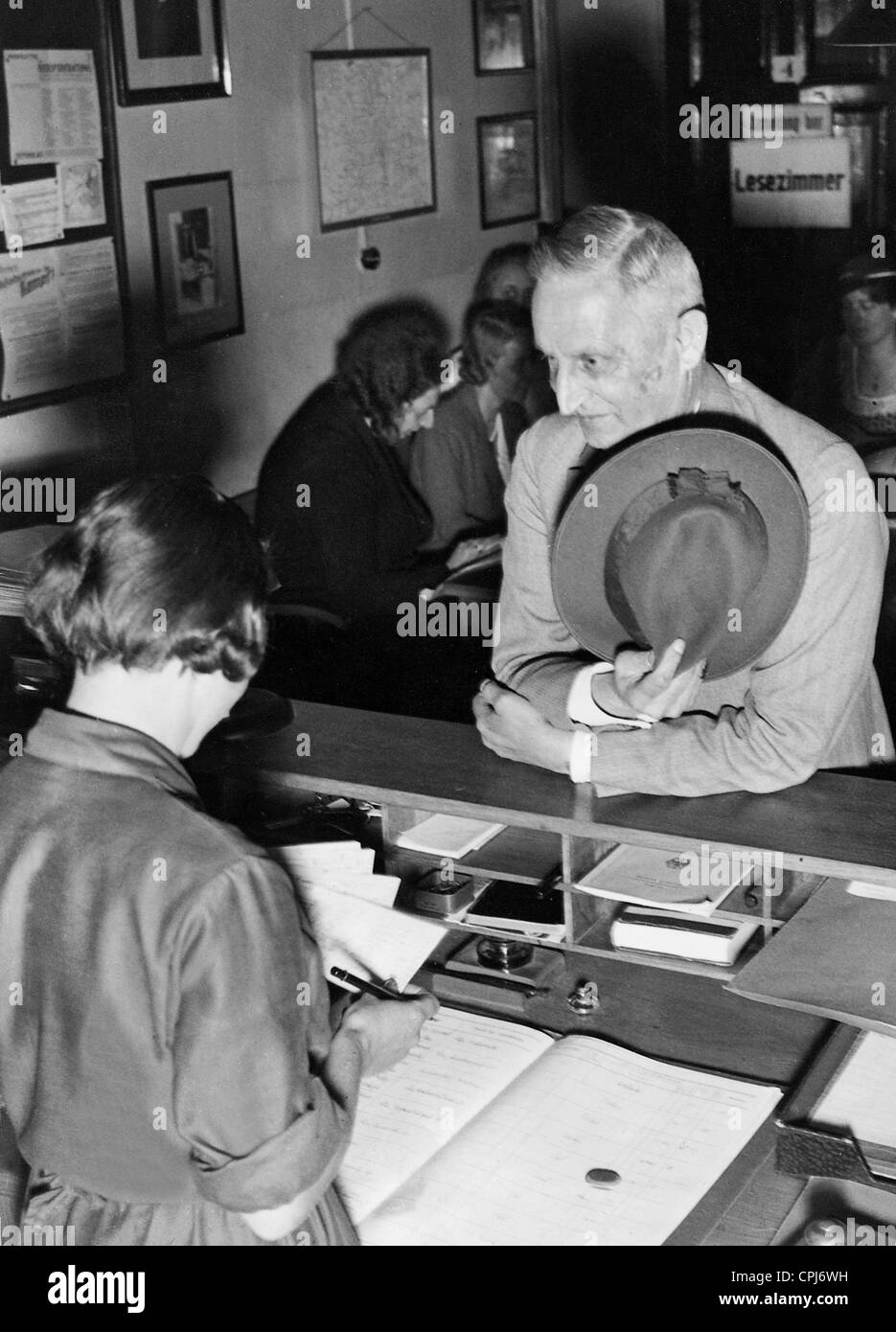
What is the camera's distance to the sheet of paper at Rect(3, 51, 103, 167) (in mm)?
4227

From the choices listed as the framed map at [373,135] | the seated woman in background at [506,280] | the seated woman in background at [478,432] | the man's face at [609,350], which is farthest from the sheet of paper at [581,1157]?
the seated woman in background at [506,280]

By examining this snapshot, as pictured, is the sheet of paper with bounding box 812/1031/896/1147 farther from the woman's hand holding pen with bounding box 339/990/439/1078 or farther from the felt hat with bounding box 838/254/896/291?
the felt hat with bounding box 838/254/896/291

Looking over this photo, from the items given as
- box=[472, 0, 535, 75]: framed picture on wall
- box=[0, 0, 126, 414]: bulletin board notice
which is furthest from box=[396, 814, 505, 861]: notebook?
box=[472, 0, 535, 75]: framed picture on wall

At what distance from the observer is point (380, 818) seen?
2.39 m

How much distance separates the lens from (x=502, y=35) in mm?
6730

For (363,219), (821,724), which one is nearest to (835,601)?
(821,724)

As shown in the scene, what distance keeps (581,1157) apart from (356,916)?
0.49 metres

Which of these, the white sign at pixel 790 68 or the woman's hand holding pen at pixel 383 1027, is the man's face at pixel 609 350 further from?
the white sign at pixel 790 68

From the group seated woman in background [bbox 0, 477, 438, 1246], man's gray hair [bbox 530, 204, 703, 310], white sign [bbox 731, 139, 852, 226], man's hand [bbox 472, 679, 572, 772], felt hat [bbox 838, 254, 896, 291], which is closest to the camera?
seated woman in background [bbox 0, 477, 438, 1246]

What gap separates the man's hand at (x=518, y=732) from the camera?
2.13m

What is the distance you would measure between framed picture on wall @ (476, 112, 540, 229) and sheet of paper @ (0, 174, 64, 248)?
2778mm

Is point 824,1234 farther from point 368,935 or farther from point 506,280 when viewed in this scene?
point 506,280

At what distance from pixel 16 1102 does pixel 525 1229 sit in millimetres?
553

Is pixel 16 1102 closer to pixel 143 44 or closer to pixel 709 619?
pixel 709 619
